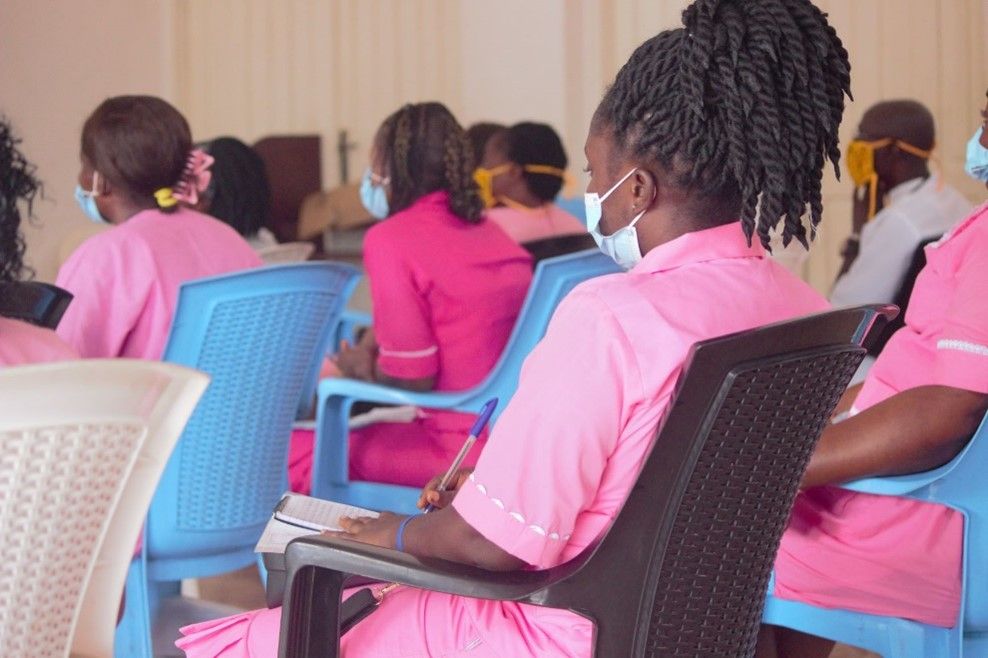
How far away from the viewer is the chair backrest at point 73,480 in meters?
1.22

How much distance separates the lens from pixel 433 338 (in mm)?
3018

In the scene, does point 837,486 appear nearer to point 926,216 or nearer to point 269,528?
point 269,528

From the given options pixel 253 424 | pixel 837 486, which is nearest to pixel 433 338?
pixel 253 424

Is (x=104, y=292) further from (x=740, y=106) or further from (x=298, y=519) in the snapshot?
(x=740, y=106)

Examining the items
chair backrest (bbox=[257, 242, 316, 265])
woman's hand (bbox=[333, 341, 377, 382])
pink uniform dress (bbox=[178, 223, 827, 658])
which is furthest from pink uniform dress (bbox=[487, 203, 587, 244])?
pink uniform dress (bbox=[178, 223, 827, 658])

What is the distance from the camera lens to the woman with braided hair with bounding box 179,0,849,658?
130 centimetres

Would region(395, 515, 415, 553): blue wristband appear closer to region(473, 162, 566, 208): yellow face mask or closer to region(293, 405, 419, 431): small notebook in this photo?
region(293, 405, 419, 431): small notebook

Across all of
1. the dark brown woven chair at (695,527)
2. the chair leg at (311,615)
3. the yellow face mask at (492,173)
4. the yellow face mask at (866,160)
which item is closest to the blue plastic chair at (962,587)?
the dark brown woven chair at (695,527)

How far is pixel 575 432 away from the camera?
129 cm

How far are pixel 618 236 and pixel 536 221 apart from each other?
3.02 m

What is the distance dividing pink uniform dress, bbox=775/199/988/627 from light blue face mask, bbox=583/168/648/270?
59 centimetres

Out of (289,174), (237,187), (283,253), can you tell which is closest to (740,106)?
(283,253)

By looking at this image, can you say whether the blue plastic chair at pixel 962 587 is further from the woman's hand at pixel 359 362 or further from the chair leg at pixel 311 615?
the woman's hand at pixel 359 362

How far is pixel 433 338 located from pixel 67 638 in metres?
1.69
